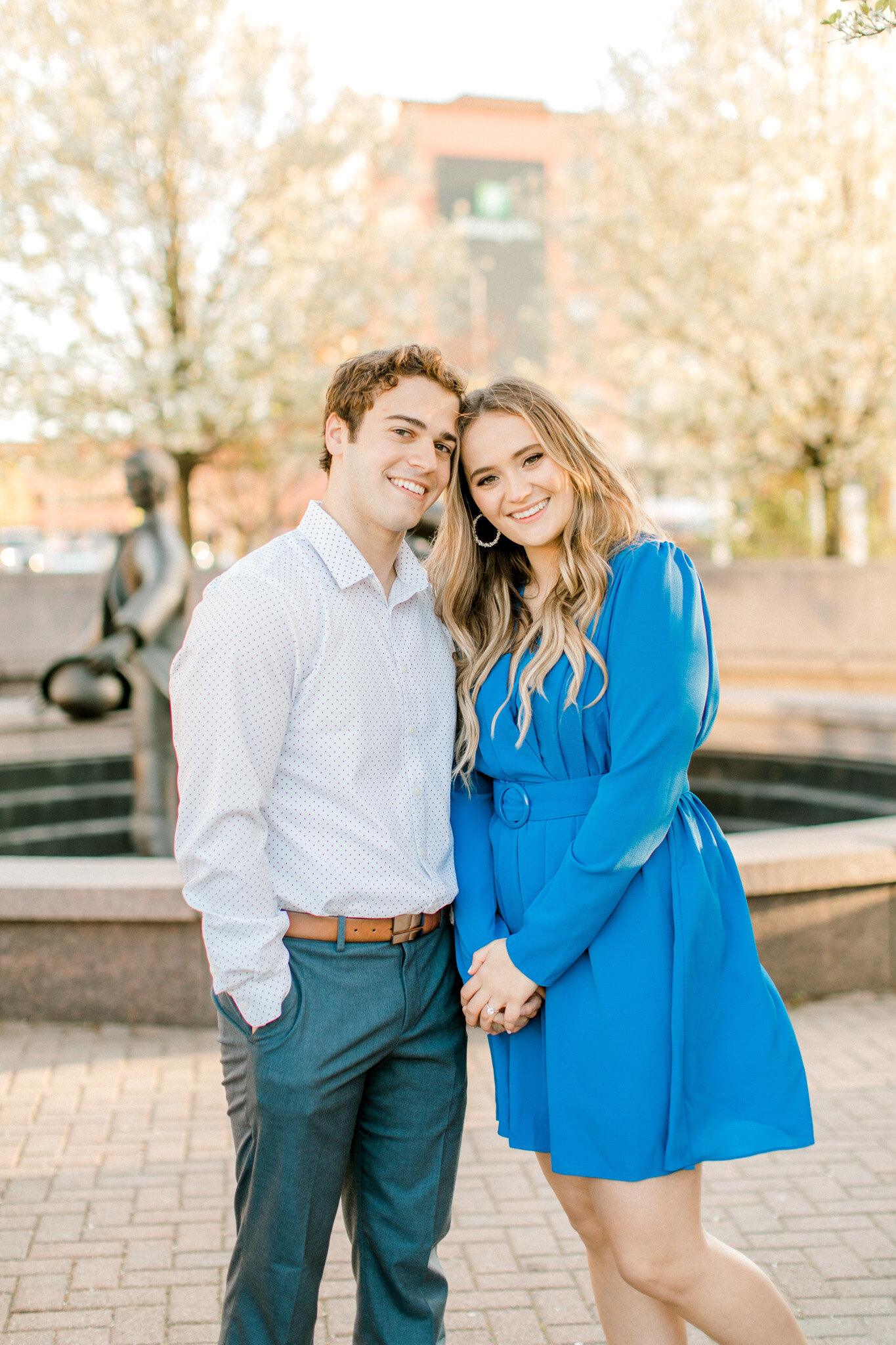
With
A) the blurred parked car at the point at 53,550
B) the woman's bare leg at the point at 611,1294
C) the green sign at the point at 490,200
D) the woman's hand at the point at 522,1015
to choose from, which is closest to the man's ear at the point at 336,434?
the woman's hand at the point at 522,1015

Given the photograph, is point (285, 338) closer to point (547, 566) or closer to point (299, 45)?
point (299, 45)

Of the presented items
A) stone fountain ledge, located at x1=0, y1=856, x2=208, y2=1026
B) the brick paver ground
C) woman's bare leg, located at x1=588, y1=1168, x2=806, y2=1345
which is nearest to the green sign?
stone fountain ledge, located at x1=0, y1=856, x2=208, y2=1026

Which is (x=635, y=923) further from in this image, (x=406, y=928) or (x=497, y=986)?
(x=406, y=928)

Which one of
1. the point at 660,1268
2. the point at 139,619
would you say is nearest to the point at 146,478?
the point at 139,619

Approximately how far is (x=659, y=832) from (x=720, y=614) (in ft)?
37.3

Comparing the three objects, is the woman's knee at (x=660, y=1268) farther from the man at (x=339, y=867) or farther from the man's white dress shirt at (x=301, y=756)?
the man's white dress shirt at (x=301, y=756)

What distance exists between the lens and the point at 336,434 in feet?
7.55

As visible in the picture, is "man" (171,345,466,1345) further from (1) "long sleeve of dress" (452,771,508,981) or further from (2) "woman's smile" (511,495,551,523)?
(2) "woman's smile" (511,495,551,523)

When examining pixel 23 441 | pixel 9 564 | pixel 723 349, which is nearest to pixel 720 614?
pixel 723 349

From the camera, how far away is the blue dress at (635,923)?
6.82ft

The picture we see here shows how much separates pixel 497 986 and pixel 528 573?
880 mm

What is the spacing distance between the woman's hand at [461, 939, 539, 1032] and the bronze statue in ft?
14.5

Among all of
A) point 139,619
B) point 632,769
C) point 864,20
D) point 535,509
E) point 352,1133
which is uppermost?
point 864,20

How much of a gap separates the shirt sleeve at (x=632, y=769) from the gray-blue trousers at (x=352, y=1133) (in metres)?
0.26
